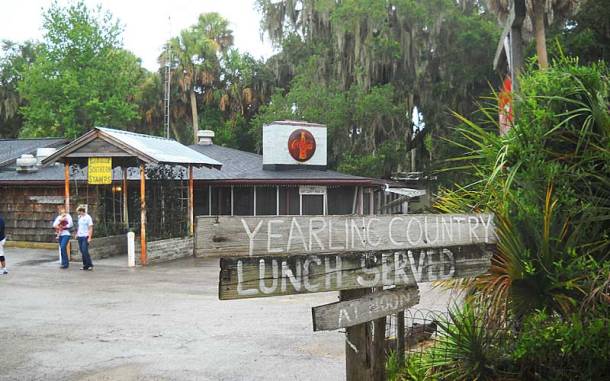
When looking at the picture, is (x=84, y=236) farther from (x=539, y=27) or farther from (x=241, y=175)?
(x=539, y=27)

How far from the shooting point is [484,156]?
5.35 m

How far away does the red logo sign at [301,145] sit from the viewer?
25109 millimetres

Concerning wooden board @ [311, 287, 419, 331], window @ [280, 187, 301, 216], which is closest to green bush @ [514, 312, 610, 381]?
wooden board @ [311, 287, 419, 331]

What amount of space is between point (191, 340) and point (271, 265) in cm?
505

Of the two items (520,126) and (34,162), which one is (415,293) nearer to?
(520,126)

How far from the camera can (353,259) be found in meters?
3.75

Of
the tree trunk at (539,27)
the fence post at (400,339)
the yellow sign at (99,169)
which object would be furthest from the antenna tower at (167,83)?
the fence post at (400,339)

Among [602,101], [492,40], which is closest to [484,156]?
[602,101]

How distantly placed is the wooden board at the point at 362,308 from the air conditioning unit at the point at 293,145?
2103 cm

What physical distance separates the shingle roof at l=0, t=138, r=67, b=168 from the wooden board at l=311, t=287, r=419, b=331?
26613 mm

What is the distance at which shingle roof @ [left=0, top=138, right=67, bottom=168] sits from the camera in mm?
27942

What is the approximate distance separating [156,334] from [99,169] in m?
10.3

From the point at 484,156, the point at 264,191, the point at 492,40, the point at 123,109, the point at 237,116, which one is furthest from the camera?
the point at 237,116

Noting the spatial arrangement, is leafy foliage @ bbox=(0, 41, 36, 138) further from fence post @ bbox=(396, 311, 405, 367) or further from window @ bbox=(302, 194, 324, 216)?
fence post @ bbox=(396, 311, 405, 367)
